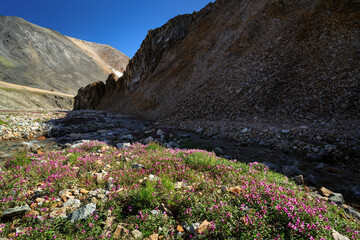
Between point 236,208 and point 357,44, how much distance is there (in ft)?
49.5

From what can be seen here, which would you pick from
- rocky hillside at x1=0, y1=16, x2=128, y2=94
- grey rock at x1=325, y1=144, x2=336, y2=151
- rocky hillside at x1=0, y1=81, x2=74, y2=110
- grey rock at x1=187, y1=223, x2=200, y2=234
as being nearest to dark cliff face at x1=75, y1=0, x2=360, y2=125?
grey rock at x1=325, y1=144, x2=336, y2=151

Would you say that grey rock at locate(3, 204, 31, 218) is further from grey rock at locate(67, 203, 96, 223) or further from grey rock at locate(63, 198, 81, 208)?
grey rock at locate(67, 203, 96, 223)

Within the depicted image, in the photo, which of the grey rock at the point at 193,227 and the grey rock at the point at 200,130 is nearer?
the grey rock at the point at 193,227

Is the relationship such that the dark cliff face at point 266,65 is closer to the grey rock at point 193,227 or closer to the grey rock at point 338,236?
the grey rock at point 338,236

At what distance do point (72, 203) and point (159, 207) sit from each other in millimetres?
1807

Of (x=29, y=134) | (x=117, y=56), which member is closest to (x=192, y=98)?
(x=29, y=134)

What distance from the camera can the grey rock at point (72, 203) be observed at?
3.48 meters

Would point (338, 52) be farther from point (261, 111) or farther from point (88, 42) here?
point (88, 42)

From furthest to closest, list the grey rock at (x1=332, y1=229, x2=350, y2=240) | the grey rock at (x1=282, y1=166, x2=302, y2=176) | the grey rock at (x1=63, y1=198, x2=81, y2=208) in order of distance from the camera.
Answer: the grey rock at (x1=282, y1=166, x2=302, y2=176)
the grey rock at (x1=63, y1=198, x2=81, y2=208)
the grey rock at (x1=332, y1=229, x2=350, y2=240)

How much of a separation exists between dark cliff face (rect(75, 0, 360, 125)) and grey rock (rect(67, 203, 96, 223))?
11.4m

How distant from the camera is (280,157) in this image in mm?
7402

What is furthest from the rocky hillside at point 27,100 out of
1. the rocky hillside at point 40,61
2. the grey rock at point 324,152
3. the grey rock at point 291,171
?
the grey rock at point 324,152

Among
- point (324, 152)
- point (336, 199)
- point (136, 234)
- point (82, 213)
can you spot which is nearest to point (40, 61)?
point (82, 213)

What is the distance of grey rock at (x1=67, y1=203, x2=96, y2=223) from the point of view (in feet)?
9.93
